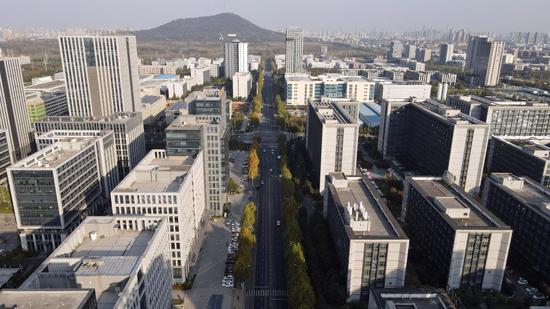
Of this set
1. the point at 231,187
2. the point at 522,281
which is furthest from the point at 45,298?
the point at 522,281

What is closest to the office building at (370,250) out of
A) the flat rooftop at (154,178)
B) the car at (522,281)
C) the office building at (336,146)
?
the car at (522,281)

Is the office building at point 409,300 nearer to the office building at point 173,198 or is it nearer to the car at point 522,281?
the car at point 522,281

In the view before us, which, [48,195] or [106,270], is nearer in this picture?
[106,270]

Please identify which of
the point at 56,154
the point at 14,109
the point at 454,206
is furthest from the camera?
the point at 14,109

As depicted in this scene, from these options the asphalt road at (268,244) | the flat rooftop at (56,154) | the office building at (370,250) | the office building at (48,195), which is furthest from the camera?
the flat rooftop at (56,154)

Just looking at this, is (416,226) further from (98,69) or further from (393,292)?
(98,69)

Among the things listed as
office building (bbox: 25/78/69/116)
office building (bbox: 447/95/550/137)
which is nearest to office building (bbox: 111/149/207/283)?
office building (bbox: 25/78/69/116)

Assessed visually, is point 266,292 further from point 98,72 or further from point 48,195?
point 98,72
